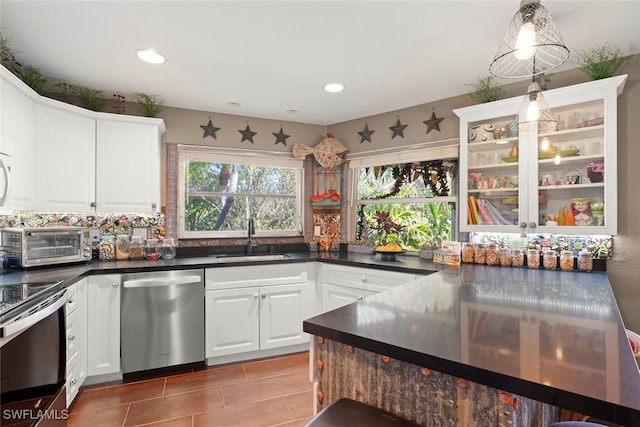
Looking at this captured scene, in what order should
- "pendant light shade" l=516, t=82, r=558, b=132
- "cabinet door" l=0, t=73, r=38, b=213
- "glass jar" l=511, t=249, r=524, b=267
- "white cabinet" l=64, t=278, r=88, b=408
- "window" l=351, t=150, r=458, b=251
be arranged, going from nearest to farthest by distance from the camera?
"pendant light shade" l=516, t=82, r=558, b=132
"cabinet door" l=0, t=73, r=38, b=213
"white cabinet" l=64, t=278, r=88, b=408
"glass jar" l=511, t=249, r=524, b=267
"window" l=351, t=150, r=458, b=251

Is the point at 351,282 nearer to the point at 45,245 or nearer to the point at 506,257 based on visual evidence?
the point at 506,257

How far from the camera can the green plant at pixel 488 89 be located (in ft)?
8.77

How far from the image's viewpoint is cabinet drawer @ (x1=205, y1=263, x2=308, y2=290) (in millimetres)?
2855

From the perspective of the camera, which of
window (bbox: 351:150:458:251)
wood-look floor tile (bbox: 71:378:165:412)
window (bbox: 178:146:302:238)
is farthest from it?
window (bbox: 178:146:302:238)

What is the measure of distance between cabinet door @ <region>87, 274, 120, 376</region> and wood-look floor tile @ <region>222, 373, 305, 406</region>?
0.88 m

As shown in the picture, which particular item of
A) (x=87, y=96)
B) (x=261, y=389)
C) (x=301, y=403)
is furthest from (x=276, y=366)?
(x=87, y=96)

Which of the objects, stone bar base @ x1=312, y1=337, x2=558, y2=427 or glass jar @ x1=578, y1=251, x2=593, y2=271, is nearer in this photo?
stone bar base @ x1=312, y1=337, x2=558, y2=427

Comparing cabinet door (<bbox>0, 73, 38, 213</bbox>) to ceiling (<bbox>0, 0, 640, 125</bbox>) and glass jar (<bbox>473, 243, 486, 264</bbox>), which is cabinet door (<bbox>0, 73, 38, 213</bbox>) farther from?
glass jar (<bbox>473, 243, 486, 264</bbox>)

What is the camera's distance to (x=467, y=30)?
197 centimetres

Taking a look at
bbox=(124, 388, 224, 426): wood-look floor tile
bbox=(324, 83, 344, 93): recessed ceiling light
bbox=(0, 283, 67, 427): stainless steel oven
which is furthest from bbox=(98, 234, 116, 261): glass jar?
bbox=(324, 83, 344, 93): recessed ceiling light

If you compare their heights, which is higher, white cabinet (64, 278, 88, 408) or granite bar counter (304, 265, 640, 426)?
granite bar counter (304, 265, 640, 426)

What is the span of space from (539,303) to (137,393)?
103 inches

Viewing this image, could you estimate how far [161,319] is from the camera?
2650 mm

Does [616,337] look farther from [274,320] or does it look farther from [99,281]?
[99,281]
